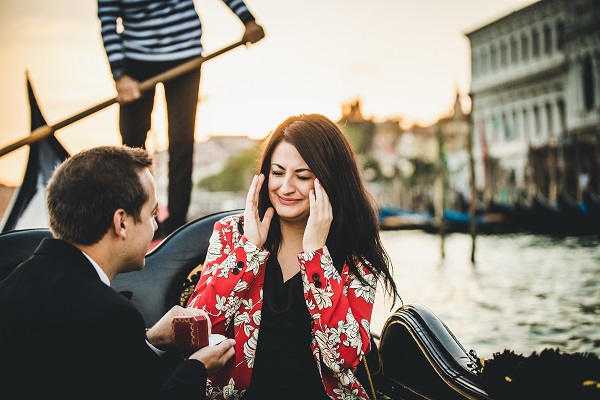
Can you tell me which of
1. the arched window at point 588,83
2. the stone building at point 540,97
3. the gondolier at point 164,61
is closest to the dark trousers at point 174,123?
the gondolier at point 164,61

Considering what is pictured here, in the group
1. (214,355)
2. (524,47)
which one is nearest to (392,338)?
(214,355)

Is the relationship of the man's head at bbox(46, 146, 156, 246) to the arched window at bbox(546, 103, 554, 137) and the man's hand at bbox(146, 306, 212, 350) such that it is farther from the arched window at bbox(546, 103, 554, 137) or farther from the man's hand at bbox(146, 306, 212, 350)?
the arched window at bbox(546, 103, 554, 137)

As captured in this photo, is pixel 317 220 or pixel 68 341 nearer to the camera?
pixel 68 341

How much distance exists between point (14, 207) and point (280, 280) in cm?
159

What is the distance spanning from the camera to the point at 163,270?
1.92 metres

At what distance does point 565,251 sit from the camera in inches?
618

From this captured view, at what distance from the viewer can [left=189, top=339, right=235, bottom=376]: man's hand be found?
4.33ft

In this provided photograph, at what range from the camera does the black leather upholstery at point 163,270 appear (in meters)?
1.88

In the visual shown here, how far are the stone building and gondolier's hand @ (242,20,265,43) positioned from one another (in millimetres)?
23638

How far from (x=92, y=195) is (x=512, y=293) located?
8741 mm

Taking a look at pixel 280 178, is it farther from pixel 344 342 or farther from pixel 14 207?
pixel 14 207

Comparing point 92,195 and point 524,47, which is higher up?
point 524,47

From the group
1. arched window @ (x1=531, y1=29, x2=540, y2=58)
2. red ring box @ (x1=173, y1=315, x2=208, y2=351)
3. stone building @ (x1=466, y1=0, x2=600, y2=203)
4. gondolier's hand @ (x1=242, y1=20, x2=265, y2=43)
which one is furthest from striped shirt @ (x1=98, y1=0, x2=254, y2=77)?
arched window @ (x1=531, y1=29, x2=540, y2=58)

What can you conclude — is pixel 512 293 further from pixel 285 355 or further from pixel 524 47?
pixel 524 47
